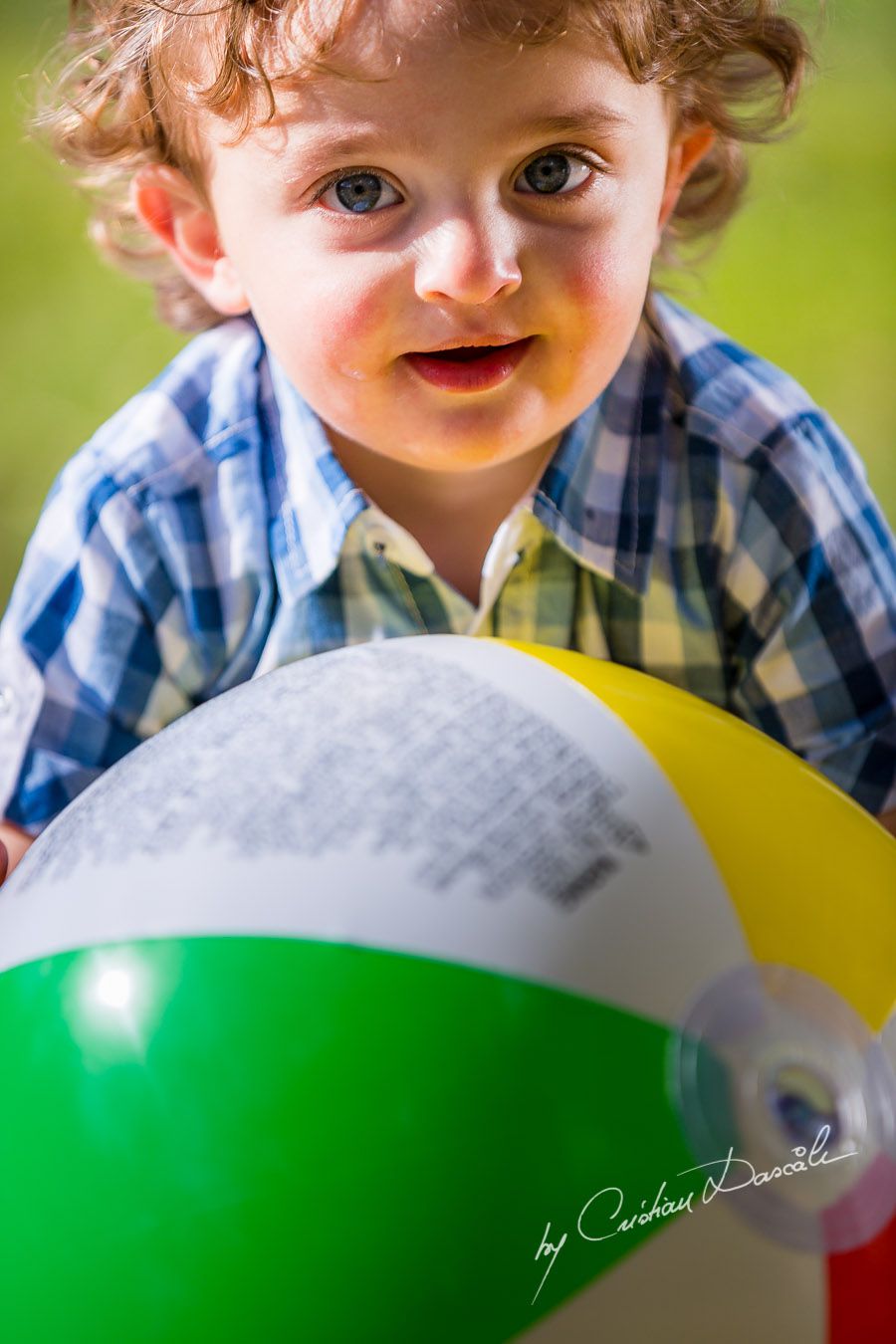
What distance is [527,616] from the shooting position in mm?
1386

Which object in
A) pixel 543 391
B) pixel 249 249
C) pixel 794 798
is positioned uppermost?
pixel 249 249

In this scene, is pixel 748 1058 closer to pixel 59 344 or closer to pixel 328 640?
pixel 328 640

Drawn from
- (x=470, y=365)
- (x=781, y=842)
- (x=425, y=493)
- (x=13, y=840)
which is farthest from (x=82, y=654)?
(x=781, y=842)

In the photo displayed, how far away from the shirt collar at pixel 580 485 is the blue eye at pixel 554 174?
11.2 inches

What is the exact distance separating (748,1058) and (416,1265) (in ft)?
0.59

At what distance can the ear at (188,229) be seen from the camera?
51.3 inches

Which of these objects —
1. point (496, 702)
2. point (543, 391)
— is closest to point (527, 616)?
point (543, 391)

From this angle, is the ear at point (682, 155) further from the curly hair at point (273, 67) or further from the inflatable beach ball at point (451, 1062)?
the inflatable beach ball at point (451, 1062)

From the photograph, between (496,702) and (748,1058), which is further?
(496,702)

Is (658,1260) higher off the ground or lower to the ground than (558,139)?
lower

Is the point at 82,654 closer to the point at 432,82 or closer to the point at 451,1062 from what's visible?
the point at 432,82

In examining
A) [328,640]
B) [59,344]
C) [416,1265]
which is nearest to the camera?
[416,1265]
